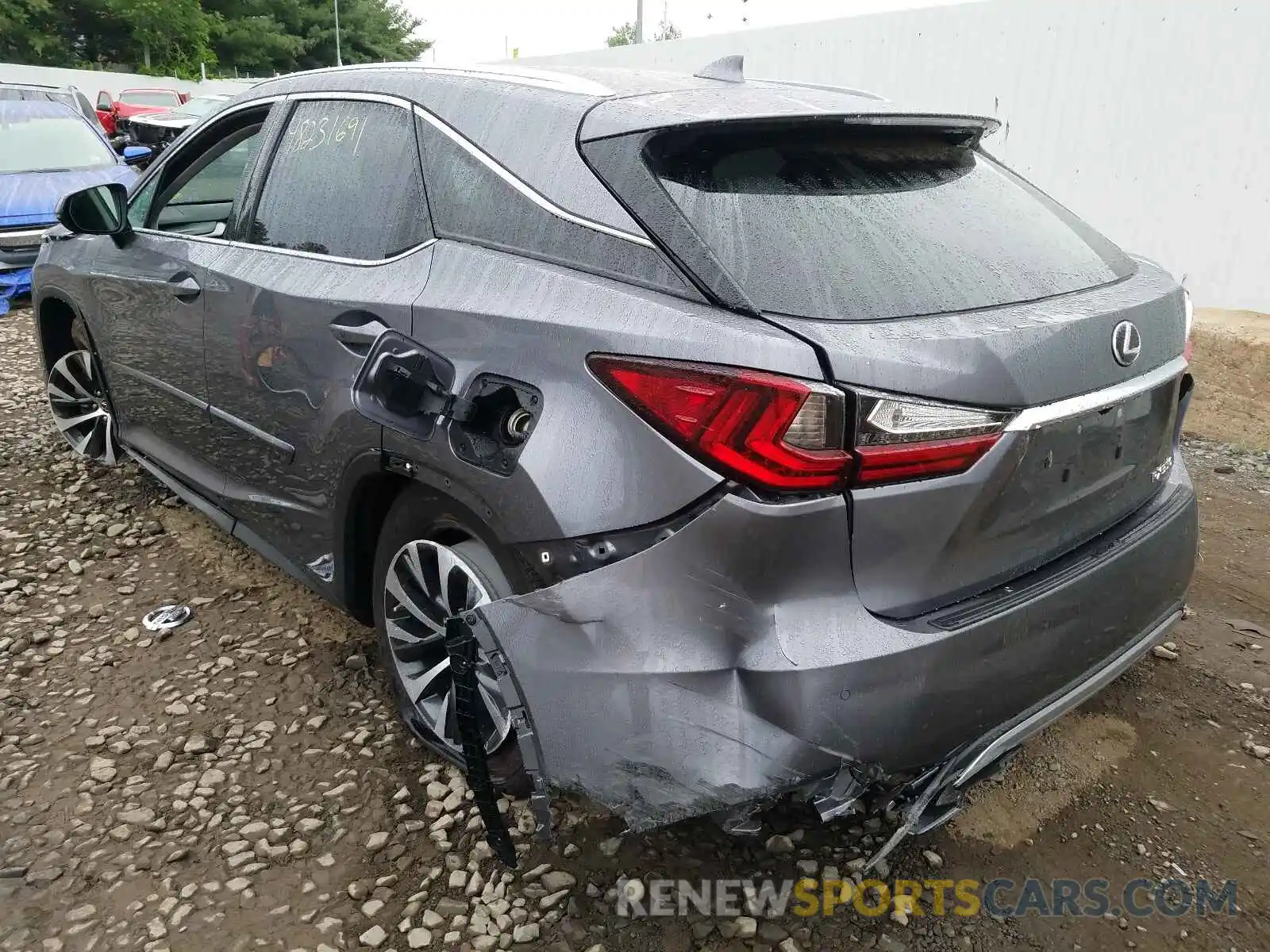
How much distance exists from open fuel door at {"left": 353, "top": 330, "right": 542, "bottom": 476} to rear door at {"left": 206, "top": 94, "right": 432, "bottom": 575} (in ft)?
0.49

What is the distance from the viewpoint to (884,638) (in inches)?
69.0

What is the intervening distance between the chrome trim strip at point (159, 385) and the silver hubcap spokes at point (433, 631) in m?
1.21

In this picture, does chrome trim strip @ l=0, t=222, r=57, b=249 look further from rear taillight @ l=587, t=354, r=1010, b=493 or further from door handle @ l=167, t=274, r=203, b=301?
rear taillight @ l=587, t=354, r=1010, b=493

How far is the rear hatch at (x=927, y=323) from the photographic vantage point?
173 centimetres

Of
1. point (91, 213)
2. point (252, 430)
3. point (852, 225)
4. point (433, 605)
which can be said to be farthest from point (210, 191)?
point (852, 225)

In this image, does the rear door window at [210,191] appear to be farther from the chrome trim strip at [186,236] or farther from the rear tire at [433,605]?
the rear tire at [433,605]

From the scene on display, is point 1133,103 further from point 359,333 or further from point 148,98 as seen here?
point 148,98

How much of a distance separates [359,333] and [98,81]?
36117 mm

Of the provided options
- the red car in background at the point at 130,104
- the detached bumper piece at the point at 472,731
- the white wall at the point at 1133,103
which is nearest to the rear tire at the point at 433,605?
the detached bumper piece at the point at 472,731

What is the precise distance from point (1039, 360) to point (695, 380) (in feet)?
2.21

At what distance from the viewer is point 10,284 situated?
320 inches

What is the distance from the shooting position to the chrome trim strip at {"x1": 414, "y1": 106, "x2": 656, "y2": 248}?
194cm

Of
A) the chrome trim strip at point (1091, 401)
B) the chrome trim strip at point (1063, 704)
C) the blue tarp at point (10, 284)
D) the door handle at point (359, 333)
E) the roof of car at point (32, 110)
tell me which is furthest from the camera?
the roof of car at point (32, 110)

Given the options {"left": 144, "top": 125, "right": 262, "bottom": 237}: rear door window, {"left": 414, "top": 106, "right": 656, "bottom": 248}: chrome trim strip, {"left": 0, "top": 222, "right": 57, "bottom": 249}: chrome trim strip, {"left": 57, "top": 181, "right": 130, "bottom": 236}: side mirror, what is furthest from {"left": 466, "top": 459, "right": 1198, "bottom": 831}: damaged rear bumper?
{"left": 0, "top": 222, "right": 57, "bottom": 249}: chrome trim strip
